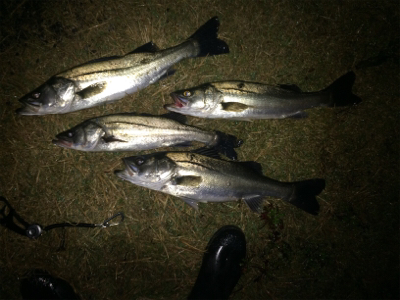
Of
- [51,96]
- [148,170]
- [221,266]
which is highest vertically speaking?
[51,96]

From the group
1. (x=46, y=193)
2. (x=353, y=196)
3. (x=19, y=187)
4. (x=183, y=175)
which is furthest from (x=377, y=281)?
(x=19, y=187)

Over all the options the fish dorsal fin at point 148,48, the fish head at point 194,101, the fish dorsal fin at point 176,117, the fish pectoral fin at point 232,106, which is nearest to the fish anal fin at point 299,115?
the fish pectoral fin at point 232,106

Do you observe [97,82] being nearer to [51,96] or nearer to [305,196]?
[51,96]

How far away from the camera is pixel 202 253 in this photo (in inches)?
Answer: 157

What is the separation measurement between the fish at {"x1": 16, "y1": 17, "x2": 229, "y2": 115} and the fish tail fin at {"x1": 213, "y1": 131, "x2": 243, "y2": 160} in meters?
1.34

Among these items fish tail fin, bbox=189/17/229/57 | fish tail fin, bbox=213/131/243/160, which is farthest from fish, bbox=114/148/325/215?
fish tail fin, bbox=189/17/229/57

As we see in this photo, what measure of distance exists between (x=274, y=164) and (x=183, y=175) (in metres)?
1.75

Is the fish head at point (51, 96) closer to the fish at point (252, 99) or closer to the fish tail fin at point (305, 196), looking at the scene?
the fish at point (252, 99)

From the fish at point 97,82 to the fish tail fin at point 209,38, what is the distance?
0.39 m

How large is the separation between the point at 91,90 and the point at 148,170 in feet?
4.59

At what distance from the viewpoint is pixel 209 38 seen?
12.4ft

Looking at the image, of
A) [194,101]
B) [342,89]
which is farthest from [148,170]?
[342,89]

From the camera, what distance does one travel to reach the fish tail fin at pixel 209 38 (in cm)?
377

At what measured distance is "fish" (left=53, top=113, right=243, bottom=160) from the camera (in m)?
3.28
